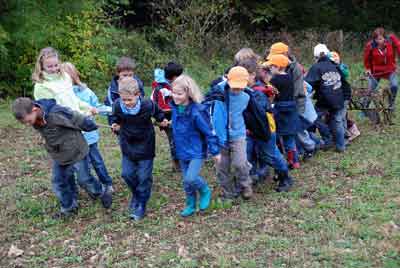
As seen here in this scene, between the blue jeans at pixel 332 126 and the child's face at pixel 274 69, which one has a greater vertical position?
the child's face at pixel 274 69

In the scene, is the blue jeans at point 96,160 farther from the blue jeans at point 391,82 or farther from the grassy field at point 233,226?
the blue jeans at point 391,82

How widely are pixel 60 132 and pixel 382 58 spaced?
6717 millimetres

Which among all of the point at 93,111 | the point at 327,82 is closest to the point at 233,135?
the point at 93,111

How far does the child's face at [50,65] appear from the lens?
21.5ft

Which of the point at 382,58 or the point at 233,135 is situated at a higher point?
the point at 382,58

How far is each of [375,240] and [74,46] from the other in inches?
513

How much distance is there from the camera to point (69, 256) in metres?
5.89

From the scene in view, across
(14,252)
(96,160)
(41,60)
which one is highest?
(41,60)

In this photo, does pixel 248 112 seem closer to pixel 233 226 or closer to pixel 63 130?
pixel 233 226

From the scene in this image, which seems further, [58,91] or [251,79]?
[251,79]

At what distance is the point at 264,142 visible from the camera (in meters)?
7.08

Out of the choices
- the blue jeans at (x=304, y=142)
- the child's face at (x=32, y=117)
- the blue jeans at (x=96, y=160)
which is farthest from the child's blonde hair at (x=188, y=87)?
the blue jeans at (x=304, y=142)

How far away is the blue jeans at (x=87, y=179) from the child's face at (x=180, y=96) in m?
1.38

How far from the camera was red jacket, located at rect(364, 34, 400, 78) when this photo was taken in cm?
1079
